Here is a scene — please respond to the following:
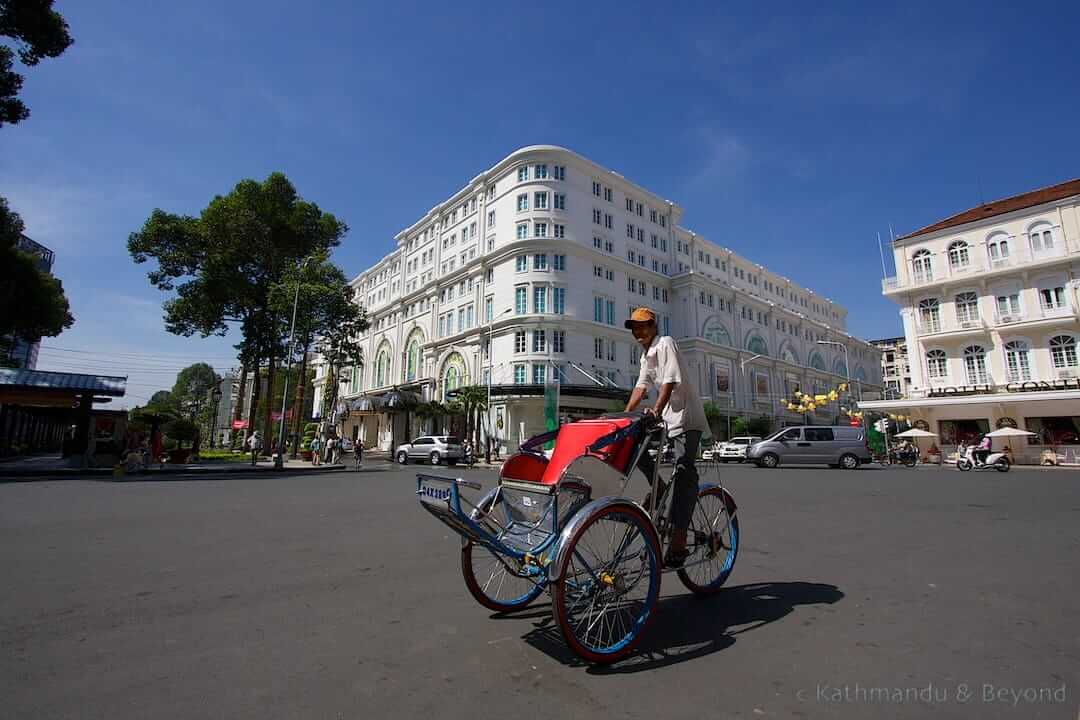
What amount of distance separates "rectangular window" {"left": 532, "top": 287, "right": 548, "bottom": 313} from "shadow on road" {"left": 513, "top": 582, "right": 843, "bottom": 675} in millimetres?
38904

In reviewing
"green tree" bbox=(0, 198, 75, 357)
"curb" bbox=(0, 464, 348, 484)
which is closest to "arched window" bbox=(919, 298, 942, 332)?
"curb" bbox=(0, 464, 348, 484)

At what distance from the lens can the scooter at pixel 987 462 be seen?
853 inches

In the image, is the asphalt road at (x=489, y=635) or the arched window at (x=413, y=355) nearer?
the asphalt road at (x=489, y=635)

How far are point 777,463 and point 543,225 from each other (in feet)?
91.6

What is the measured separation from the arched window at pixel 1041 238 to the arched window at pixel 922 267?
5298mm

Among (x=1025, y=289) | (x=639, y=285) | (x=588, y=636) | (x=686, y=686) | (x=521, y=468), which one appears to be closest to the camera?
(x=686, y=686)

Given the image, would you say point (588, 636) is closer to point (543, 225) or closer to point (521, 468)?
point (521, 468)

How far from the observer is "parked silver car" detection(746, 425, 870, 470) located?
23.1 meters

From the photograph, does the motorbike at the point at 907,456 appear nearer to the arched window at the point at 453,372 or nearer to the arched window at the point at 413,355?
the arched window at the point at 453,372

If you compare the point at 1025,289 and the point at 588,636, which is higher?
the point at 1025,289

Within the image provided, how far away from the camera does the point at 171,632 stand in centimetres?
320

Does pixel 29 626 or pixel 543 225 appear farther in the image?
pixel 543 225

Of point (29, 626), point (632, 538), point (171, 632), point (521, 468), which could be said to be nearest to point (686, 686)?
point (632, 538)

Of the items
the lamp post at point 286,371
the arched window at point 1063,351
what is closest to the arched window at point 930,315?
the arched window at point 1063,351
